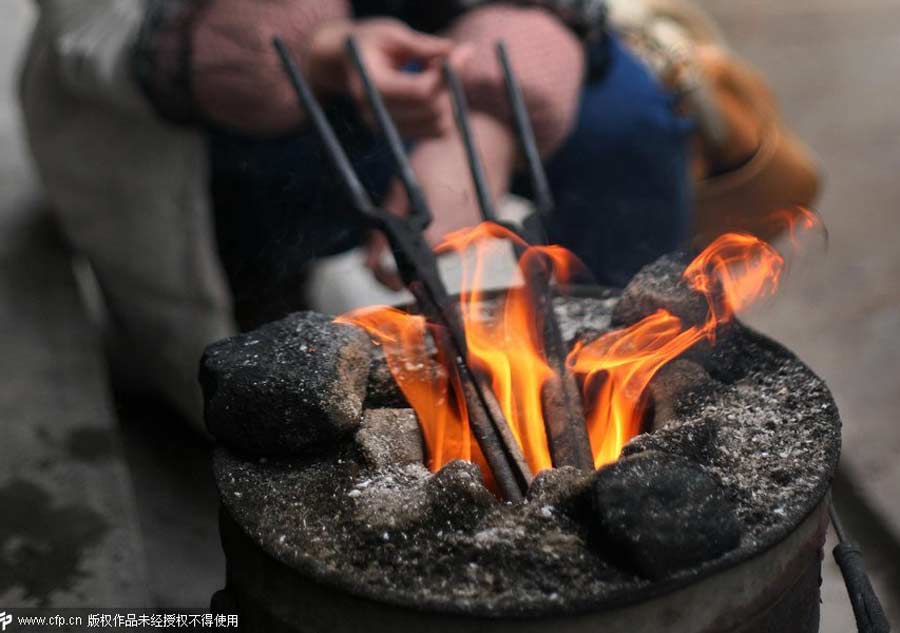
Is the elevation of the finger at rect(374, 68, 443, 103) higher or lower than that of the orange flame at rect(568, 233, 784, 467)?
higher

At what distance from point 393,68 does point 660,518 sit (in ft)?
3.43

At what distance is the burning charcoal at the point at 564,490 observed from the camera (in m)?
1.06

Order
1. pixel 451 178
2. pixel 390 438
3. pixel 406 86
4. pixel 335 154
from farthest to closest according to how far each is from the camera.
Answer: pixel 451 178, pixel 406 86, pixel 335 154, pixel 390 438

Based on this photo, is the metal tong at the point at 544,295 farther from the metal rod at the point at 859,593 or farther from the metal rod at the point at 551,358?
the metal rod at the point at 859,593

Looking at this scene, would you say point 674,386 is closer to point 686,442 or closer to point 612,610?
point 686,442

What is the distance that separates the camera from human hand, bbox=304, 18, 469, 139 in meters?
1.74

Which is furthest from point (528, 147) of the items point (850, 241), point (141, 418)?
point (850, 241)

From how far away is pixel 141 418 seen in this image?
2.52 metres

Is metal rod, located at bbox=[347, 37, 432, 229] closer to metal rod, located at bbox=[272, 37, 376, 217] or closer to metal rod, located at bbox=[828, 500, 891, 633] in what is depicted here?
metal rod, located at bbox=[272, 37, 376, 217]

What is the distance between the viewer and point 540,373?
53.4 inches

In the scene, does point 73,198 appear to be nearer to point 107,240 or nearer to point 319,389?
point 107,240

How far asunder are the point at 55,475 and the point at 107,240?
1.85 feet

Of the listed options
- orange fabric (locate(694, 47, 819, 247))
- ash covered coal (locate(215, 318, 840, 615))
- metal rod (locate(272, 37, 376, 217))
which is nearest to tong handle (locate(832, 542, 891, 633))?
ash covered coal (locate(215, 318, 840, 615))

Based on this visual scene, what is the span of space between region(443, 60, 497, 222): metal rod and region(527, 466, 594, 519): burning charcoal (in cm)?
45
